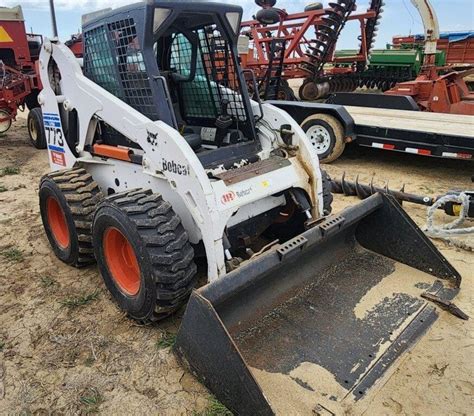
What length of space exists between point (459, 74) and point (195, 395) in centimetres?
819

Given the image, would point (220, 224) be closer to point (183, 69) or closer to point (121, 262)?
point (121, 262)

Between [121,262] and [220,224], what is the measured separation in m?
0.94

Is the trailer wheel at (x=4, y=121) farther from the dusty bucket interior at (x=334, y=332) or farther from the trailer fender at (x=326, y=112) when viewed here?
the dusty bucket interior at (x=334, y=332)

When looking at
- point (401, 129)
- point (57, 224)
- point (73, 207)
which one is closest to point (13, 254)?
point (57, 224)

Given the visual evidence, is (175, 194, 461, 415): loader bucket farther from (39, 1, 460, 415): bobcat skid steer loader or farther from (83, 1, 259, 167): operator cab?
(83, 1, 259, 167): operator cab

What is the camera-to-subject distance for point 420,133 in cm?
574

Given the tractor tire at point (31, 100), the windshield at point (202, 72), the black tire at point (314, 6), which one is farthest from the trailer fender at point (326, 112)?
the tractor tire at point (31, 100)

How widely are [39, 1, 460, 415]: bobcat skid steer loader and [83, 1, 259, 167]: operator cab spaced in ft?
0.04

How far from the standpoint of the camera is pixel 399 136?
598 centimetres

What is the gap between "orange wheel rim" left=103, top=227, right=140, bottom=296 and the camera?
3.10 m

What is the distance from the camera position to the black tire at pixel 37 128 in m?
8.38

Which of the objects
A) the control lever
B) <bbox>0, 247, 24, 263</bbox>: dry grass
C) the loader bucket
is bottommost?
<bbox>0, 247, 24, 263</bbox>: dry grass

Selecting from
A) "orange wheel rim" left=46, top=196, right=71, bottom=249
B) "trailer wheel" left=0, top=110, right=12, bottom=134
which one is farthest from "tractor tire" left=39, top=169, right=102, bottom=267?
"trailer wheel" left=0, top=110, right=12, bottom=134

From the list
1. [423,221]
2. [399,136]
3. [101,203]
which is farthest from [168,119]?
[399,136]
